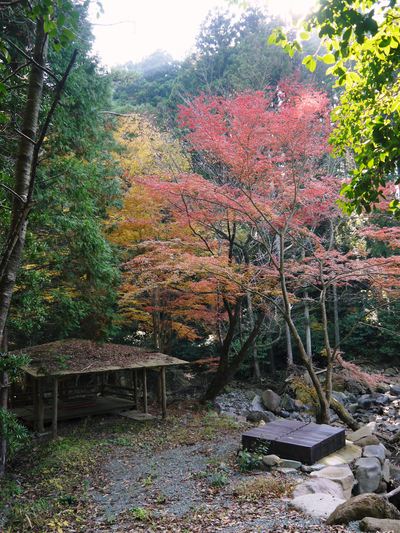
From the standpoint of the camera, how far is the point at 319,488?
5.18 m

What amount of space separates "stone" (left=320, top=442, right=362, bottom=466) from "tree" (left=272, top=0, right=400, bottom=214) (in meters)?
4.43

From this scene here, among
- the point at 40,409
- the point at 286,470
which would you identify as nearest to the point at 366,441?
the point at 286,470

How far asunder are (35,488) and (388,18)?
6.80 m

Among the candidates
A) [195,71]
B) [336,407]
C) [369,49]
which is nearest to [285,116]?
[369,49]

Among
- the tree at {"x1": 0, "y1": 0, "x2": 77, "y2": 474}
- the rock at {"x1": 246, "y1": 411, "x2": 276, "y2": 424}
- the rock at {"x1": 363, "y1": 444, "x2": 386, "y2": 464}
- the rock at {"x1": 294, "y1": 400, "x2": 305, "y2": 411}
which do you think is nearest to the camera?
the tree at {"x1": 0, "y1": 0, "x2": 77, "y2": 474}

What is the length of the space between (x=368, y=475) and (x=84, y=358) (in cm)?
639

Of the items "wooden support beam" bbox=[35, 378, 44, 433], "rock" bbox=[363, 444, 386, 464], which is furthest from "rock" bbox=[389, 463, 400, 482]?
"wooden support beam" bbox=[35, 378, 44, 433]

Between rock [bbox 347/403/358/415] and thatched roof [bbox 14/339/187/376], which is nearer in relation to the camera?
thatched roof [bbox 14/339/187/376]

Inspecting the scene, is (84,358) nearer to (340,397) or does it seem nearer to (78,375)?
(78,375)

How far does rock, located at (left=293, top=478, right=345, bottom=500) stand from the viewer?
16.7 ft

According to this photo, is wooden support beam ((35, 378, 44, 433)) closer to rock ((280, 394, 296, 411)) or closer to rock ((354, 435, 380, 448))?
rock ((354, 435, 380, 448))

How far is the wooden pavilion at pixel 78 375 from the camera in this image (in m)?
9.02

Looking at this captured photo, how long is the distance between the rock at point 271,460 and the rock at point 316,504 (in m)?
1.24

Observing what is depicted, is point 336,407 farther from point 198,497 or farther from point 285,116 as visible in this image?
point 285,116
